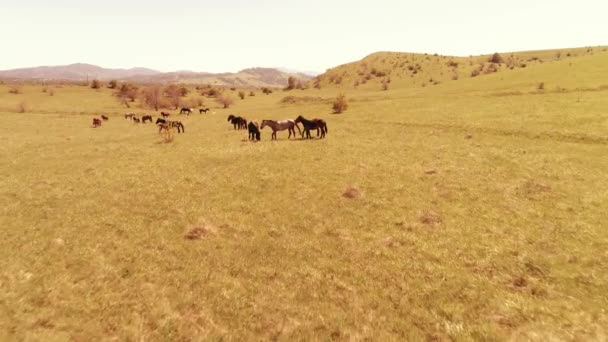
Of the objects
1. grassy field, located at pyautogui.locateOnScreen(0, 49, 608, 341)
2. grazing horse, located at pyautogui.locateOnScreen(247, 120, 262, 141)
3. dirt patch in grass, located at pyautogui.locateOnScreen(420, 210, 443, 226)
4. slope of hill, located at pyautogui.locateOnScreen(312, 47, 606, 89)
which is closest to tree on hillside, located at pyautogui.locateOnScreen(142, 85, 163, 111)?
grassy field, located at pyautogui.locateOnScreen(0, 49, 608, 341)

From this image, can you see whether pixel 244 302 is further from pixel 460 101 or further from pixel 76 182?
pixel 460 101

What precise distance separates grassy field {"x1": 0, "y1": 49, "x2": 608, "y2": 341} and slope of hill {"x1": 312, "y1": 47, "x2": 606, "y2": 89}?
5136 centimetres

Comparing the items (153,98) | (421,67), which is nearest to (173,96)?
(153,98)

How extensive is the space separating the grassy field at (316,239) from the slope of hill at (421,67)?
51.4 metres

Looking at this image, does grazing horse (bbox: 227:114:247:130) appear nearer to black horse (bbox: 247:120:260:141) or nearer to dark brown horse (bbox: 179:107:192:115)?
black horse (bbox: 247:120:260:141)

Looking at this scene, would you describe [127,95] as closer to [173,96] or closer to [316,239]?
[173,96]

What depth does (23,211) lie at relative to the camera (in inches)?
560

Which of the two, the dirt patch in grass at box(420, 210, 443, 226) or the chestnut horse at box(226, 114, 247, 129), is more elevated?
the chestnut horse at box(226, 114, 247, 129)

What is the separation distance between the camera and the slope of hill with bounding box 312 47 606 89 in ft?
236

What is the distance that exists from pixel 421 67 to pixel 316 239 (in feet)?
276

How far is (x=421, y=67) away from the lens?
85.8 meters

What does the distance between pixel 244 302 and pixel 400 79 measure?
7466 centimetres

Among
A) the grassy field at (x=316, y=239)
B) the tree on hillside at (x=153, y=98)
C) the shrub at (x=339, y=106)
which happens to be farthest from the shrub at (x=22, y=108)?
the shrub at (x=339, y=106)

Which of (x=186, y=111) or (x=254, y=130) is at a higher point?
(x=186, y=111)
